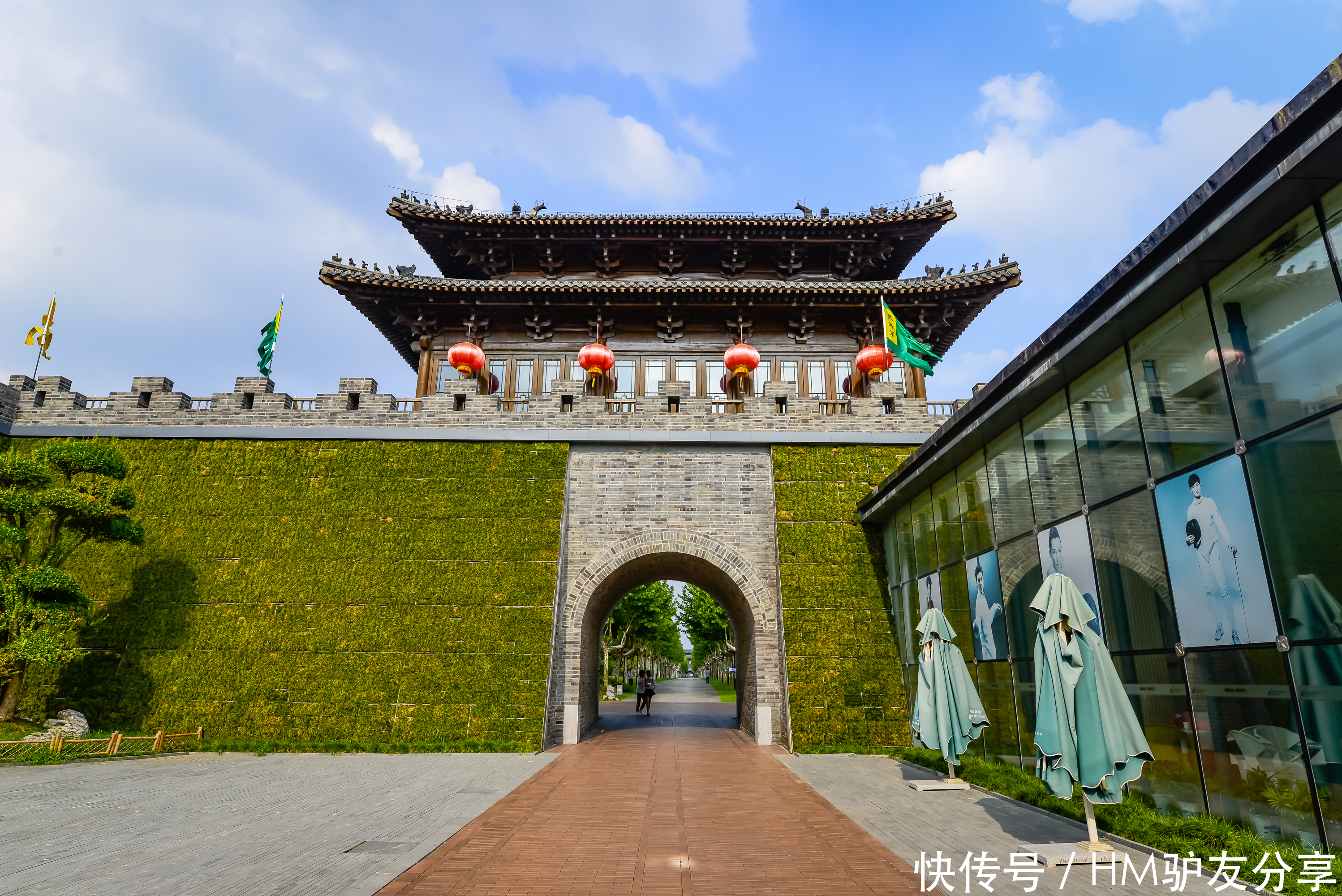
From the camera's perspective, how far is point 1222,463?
16.2ft

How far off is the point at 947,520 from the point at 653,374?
26.7 feet

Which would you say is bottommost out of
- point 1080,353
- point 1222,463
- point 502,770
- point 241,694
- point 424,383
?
point 502,770

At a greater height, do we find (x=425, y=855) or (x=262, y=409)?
(x=262, y=409)

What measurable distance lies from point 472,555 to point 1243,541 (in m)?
10.9

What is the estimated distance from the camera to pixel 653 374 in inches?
627

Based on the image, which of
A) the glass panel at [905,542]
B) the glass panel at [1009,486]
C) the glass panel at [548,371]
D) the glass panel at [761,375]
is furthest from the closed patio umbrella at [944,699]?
the glass panel at [548,371]

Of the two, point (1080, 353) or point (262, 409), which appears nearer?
point (1080, 353)

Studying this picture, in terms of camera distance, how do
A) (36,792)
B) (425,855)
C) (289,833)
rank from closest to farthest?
1. (425,855)
2. (289,833)
3. (36,792)

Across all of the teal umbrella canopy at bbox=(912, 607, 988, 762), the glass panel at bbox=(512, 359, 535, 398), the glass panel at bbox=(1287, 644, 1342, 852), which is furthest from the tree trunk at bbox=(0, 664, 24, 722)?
the glass panel at bbox=(1287, 644, 1342, 852)

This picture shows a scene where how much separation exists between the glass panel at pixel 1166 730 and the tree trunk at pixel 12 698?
14.6 m

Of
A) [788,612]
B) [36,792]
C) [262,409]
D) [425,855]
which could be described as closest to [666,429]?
[788,612]

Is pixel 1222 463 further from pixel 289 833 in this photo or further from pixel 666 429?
pixel 666 429

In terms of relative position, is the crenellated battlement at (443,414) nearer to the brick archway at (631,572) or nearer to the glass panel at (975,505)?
the brick archway at (631,572)

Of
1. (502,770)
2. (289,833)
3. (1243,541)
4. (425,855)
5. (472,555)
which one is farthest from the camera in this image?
(472,555)
